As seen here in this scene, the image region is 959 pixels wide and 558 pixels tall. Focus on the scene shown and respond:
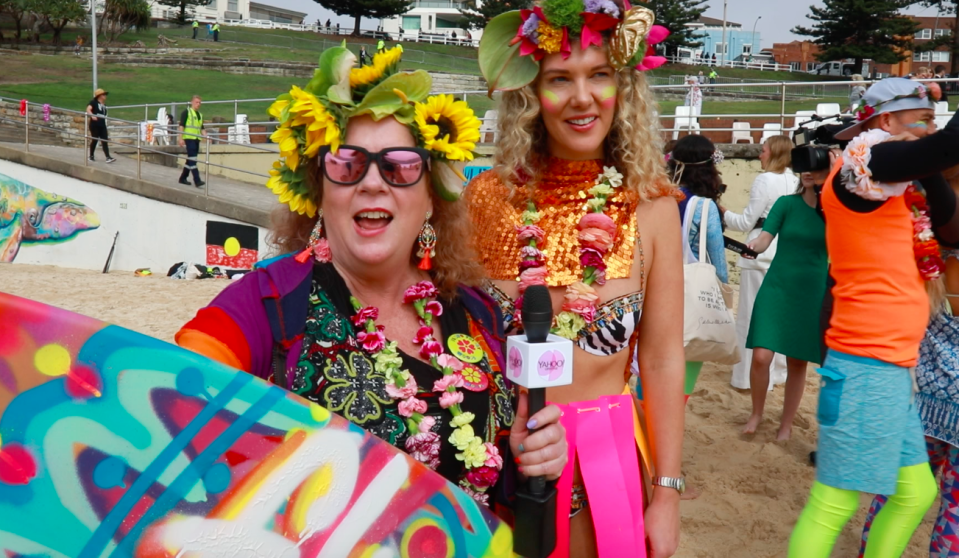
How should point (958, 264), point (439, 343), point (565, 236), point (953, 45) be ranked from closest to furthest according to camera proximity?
point (439, 343) → point (565, 236) → point (958, 264) → point (953, 45)

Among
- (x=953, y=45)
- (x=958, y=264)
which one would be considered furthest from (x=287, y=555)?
(x=953, y=45)

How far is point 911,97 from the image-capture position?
3.05 m

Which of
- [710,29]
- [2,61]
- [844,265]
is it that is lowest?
[844,265]

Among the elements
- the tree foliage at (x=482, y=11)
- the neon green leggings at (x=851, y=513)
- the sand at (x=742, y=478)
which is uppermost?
the tree foliage at (x=482, y=11)

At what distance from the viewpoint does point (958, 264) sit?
2996 mm

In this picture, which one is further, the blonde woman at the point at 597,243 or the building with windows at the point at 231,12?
the building with windows at the point at 231,12

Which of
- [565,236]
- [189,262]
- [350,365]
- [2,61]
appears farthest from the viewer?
[2,61]

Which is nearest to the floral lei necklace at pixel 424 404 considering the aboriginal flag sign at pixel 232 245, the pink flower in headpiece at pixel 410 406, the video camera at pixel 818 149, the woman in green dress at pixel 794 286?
the pink flower in headpiece at pixel 410 406

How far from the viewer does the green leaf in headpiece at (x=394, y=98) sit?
5.87 ft

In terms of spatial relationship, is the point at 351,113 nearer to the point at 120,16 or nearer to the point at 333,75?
the point at 333,75

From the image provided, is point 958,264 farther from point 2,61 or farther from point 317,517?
point 2,61

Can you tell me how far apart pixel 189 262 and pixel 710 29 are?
66.7m

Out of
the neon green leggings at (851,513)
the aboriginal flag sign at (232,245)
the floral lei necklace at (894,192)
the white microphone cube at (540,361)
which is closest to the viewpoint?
the white microphone cube at (540,361)

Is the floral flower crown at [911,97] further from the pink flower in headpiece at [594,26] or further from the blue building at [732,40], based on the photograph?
the blue building at [732,40]
